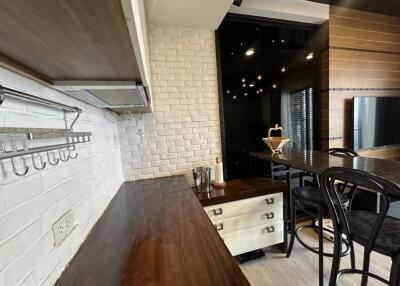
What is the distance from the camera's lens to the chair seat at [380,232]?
1058mm

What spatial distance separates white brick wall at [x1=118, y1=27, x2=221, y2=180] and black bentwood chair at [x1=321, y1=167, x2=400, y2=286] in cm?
135

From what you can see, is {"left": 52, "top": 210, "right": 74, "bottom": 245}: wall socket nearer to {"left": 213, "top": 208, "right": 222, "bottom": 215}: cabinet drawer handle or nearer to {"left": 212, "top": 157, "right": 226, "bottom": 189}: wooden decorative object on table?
{"left": 213, "top": 208, "right": 222, "bottom": 215}: cabinet drawer handle

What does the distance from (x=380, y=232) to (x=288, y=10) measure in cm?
243

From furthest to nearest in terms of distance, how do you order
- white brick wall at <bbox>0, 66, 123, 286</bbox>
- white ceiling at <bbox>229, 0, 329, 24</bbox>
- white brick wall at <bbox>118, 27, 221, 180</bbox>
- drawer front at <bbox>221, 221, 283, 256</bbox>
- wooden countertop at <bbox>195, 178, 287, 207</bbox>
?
1. white ceiling at <bbox>229, 0, 329, 24</bbox>
2. white brick wall at <bbox>118, 27, 221, 180</bbox>
3. drawer front at <bbox>221, 221, 283, 256</bbox>
4. wooden countertop at <bbox>195, 178, 287, 207</bbox>
5. white brick wall at <bbox>0, 66, 123, 286</bbox>

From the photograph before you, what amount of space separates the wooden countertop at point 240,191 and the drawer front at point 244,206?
1.7 inches

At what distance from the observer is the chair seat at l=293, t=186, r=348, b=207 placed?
5.50 feet

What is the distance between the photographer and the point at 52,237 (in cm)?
73

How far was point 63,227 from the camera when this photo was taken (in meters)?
0.80

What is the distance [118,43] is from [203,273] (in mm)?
810

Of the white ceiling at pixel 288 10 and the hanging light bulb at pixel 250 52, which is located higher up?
the white ceiling at pixel 288 10

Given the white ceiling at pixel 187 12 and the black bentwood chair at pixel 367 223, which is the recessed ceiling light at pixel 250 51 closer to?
the white ceiling at pixel 187 12

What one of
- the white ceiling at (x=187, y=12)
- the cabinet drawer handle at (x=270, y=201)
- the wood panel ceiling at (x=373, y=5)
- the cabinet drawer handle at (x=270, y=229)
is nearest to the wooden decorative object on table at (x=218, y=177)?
the cabinet drawer handle at (x=270, y=201)

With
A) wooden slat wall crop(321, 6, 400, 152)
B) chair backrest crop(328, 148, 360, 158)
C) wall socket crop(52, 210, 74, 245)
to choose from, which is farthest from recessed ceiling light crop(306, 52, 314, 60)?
wall socket crop(52, 210, 74, 245)

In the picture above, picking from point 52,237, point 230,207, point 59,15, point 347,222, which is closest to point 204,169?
point 230,207
